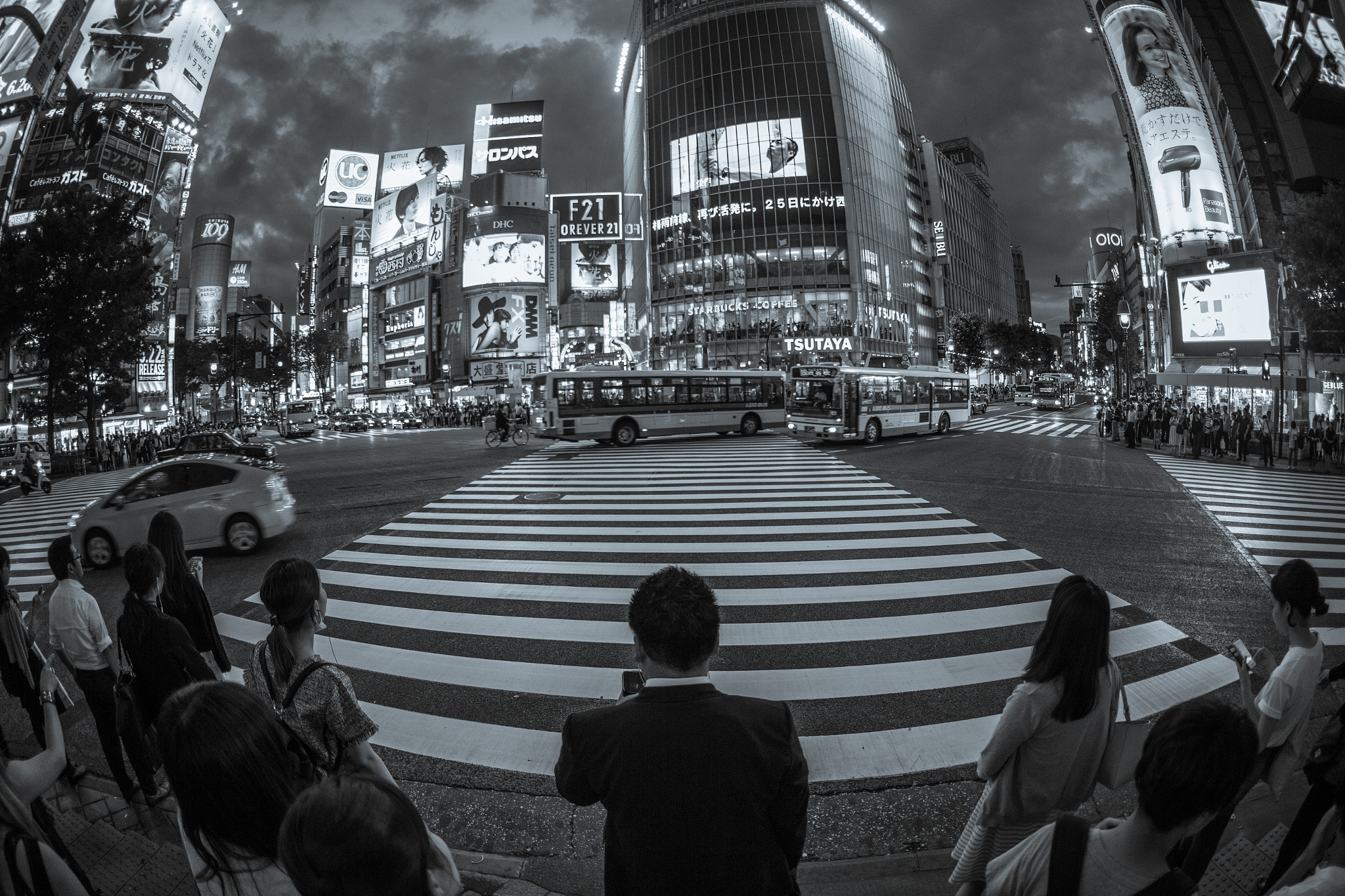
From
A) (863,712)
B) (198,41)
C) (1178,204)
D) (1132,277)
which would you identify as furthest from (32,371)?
(1132,277)

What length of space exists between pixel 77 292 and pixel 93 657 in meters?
30.3

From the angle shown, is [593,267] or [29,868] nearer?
[29,868]

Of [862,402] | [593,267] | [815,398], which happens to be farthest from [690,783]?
[593,267]

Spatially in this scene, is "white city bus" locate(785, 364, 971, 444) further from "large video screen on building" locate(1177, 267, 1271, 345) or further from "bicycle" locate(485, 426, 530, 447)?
"large video screen on building" locate(1177, 267, 1271, 345)

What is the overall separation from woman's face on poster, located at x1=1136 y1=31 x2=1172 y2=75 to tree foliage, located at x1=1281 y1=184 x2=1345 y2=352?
80.8 ft

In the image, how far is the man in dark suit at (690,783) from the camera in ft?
5.98

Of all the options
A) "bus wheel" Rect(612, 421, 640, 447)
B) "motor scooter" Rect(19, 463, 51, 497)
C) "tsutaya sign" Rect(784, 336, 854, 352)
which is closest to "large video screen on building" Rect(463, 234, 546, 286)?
"tsutaya sign" Rect(784, 336, 854, 352)

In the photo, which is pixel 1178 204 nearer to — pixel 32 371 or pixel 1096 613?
pixel 1096 613

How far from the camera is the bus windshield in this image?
89.4 ft

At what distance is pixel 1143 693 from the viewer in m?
5.27

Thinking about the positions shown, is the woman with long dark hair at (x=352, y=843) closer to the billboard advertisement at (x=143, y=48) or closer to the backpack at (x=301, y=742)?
the backpack at (x=301, y=742)

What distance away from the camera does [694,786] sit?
5.93 feet

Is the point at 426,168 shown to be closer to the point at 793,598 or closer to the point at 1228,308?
the point at 1228,308

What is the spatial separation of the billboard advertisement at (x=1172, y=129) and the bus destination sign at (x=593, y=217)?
45049 millimetres
